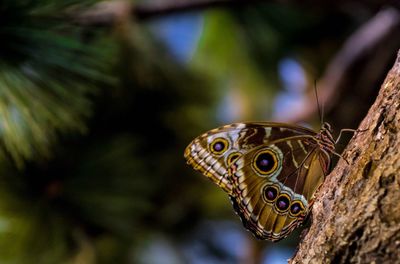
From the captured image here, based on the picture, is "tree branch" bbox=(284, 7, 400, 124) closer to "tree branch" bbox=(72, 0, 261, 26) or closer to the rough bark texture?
"tree branch" bbox=(72, 0, 261, 26)

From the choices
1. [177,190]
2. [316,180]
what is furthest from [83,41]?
[316,180]

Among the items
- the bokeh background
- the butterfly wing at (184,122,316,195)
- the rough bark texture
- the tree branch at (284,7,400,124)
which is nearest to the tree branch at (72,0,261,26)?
the bokeh background

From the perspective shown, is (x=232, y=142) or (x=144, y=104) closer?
(x=232, y=142)

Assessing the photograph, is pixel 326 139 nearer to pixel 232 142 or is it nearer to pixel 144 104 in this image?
pixel 232 142

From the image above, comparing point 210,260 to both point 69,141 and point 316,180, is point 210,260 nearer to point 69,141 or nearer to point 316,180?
point 69,141

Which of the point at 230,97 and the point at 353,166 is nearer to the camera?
the point at 353,166

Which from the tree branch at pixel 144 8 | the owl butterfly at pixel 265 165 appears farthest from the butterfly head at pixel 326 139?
the tree branch at pixel 144 8

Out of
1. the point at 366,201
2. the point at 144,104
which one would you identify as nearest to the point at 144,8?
the point at 144,104

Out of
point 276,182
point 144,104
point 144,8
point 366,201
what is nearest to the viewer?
point 366,201
